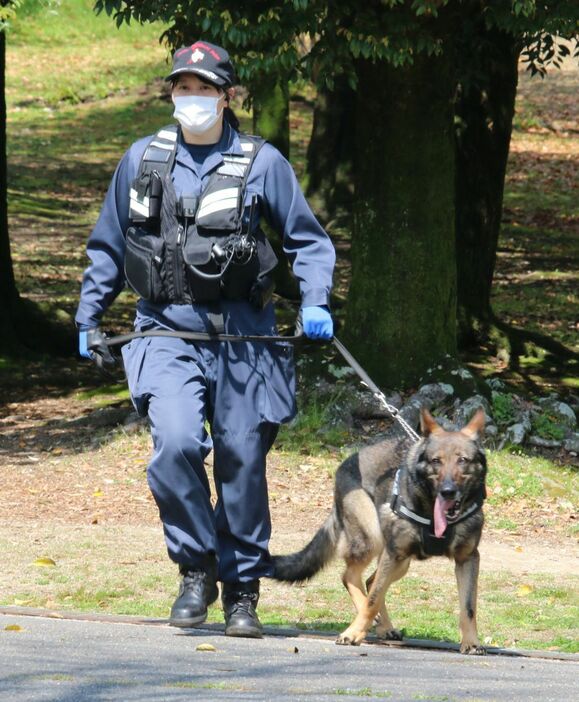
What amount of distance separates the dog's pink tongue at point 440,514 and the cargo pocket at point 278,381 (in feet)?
2.45

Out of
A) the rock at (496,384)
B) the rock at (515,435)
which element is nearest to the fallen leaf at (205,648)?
the rock at (515,435)

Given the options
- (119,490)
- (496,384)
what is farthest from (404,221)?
(119,490)

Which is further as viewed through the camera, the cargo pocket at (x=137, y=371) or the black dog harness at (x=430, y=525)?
the black dog harness at (x=430, y=525)

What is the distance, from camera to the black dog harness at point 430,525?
6.05 meters

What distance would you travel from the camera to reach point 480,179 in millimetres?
14773

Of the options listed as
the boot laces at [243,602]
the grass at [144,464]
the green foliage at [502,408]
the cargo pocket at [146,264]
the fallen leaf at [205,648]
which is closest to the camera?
the fallen leaf at [205,648]

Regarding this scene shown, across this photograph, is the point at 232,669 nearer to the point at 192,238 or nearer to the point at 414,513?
the point at 414,513

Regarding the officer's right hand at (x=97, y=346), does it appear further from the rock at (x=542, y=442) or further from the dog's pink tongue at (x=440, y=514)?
the rock at (x=542, y=442)

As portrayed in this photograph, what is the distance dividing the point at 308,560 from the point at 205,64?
2344 millimetres

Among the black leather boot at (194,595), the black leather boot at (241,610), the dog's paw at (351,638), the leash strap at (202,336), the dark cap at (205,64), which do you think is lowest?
the dog's paw at (351,638)

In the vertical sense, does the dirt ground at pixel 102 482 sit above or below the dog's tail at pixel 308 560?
below

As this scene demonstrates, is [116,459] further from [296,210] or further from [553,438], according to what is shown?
[296,210]

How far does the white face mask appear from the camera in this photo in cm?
590

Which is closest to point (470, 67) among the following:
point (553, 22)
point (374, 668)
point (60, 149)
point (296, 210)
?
point (553, 22)
